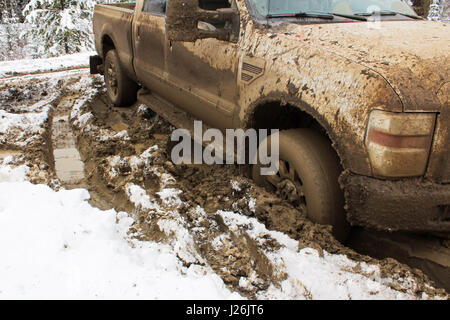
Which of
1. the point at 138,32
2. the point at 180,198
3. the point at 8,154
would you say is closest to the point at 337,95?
the point at 180,198

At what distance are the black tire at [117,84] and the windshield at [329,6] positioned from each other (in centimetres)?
304

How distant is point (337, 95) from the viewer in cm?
237

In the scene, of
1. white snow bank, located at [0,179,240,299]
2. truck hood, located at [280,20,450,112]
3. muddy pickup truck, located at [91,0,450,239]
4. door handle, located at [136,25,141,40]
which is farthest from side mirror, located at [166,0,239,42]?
door handle, located at [136,25,141,40]

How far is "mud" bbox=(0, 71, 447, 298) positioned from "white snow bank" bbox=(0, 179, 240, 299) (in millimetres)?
153

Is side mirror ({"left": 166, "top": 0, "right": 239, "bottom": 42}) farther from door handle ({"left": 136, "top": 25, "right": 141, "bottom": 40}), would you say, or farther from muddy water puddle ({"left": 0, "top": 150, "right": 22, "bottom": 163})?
muddy water puddle ({"left": 0, "top": 150, "right": 22, "bottom": 163})

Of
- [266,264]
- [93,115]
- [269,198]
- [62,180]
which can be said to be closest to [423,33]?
[269,198]

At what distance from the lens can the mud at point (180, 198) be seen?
8.18 feet

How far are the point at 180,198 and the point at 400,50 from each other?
Answer: 6.57 ft

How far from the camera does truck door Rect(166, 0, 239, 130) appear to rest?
10.6 ft

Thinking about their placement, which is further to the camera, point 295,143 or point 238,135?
point 238,135

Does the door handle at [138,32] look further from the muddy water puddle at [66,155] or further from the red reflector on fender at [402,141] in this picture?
the red reflector on fender at [402,141]
